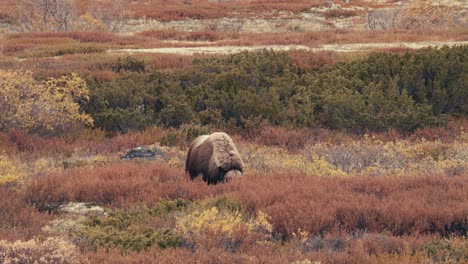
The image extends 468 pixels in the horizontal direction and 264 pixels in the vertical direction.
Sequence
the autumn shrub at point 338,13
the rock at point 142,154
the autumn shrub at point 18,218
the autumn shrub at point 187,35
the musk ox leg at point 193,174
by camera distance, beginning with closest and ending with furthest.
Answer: the autumn shrub at point 18,218 < the musk ox leg at point 193,174 < the rock at point 142,154 < the autumn shrub at point 187,35 < the autumn shrub at point 338,13

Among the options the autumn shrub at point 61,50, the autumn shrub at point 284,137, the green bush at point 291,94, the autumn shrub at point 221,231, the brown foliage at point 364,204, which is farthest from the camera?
the autumn shrub at point 61,50

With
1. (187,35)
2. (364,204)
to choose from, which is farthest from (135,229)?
(187,35)

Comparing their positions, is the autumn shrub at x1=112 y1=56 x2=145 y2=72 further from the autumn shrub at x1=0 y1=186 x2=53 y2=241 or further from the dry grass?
the autumn shrub at x1=0 y1=186 x2=53 y2=241

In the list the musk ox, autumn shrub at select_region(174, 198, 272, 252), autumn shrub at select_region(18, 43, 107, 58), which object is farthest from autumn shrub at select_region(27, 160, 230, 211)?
autumn shrub at select_region(18, 43, 107, 58)

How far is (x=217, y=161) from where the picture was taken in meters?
9.21

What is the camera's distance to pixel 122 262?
17.0 ft

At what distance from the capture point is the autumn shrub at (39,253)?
4.92 meters

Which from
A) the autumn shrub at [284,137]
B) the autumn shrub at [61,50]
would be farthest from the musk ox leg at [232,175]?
the autumn shrub at [61,50]

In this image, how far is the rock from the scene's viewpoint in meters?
12.3

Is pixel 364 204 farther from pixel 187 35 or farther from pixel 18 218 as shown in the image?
pixel 187 35

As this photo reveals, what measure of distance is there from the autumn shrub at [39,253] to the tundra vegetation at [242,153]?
0.02 metres

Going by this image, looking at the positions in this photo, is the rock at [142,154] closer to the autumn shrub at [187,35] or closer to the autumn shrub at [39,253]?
the autumn shrub at [39,253]

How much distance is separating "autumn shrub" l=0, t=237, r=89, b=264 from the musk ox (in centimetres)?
432

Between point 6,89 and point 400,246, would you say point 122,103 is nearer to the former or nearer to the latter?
point 6,89
